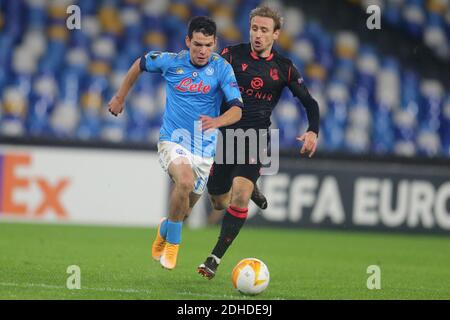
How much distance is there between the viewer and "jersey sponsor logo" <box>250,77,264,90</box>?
27.2 ft

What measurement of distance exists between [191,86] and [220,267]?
2.03m

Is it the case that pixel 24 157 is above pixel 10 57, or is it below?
below

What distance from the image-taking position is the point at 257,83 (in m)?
8.30

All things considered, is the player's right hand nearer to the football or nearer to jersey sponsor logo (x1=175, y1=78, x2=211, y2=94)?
jersey sponsor logo (x1=175, y1=78, x2=211, y2=94)

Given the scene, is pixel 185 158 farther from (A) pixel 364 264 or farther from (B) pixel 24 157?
(B) pixel 24 157

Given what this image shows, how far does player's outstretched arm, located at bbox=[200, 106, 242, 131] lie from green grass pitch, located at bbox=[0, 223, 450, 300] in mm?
1216

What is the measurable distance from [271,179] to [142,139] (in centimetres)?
224

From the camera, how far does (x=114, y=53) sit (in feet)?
53.7

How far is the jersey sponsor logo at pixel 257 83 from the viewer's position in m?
8.29

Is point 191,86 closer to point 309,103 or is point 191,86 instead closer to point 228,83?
point 228,83

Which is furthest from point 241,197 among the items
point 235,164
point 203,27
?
point 203,27

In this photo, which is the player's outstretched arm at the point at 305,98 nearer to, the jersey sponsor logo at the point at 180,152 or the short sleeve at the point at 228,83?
the short sleeve at the point at 228,83
